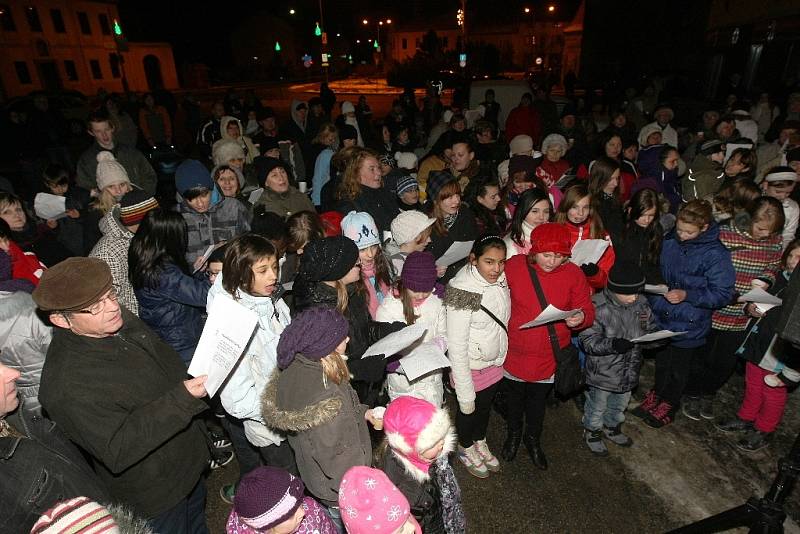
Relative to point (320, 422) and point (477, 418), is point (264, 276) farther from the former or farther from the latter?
point (477, 418)

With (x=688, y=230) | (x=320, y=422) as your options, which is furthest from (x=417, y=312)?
(x=688, y=230)

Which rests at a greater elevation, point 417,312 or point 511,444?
point 417,312

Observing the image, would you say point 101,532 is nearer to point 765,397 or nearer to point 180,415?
point 180,415

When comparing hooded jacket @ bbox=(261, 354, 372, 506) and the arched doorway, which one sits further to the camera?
the arched doorway

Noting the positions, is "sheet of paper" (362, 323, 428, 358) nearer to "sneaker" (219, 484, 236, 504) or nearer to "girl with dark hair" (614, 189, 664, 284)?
"sneaker" (219, 484, 236, 504)

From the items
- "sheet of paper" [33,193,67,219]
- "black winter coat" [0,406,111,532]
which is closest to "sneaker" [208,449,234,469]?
"black winter coat" [0,406,111,532]

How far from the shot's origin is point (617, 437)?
4.01 m

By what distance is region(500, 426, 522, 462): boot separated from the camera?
3.88 m

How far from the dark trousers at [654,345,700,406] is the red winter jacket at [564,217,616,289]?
918 mm

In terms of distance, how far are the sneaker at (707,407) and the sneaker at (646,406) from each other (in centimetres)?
47

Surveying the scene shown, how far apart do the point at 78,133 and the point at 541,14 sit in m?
63.6

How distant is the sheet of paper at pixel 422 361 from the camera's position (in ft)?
9.11

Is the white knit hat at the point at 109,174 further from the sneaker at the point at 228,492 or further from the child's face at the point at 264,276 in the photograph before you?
the sneaker at the point at 228,492

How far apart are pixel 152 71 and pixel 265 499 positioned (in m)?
57.9
